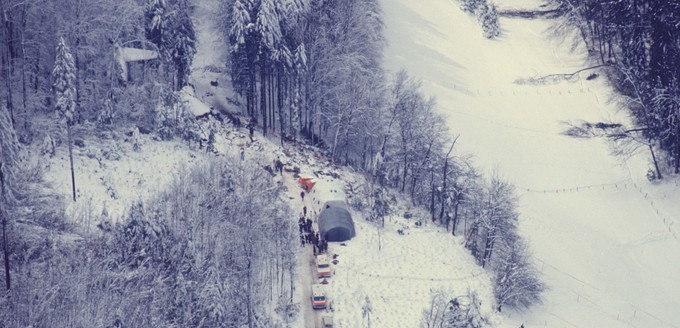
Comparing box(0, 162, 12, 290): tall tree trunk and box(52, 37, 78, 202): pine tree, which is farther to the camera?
box(52, 37, 78, 202): pine tree

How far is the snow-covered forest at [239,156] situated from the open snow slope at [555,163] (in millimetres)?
1145

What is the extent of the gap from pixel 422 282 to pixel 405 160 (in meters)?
15.8

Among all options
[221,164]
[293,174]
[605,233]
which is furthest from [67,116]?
[605,233]

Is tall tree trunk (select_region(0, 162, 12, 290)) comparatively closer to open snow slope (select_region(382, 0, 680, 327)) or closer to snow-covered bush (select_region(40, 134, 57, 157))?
snow-covered bush (select_region(40, 134, 57, 157))

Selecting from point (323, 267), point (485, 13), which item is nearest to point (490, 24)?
point (485, 13)

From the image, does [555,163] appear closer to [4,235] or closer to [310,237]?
[310,237]

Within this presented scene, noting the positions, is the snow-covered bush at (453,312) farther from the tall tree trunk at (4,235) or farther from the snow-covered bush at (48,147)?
the snow-covered bush at (48,147)

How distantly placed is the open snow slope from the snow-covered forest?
1.14 metres

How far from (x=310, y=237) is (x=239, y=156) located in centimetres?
1010

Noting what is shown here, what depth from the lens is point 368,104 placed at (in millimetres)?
63031

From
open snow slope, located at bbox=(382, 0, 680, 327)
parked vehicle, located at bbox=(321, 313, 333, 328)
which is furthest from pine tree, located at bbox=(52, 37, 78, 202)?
open snow slope, located at bbox=(382, 0, 680, 327)

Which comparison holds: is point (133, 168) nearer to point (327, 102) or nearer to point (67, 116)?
point (67, 116)

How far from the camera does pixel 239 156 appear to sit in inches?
2089

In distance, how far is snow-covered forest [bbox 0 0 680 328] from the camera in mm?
36750
